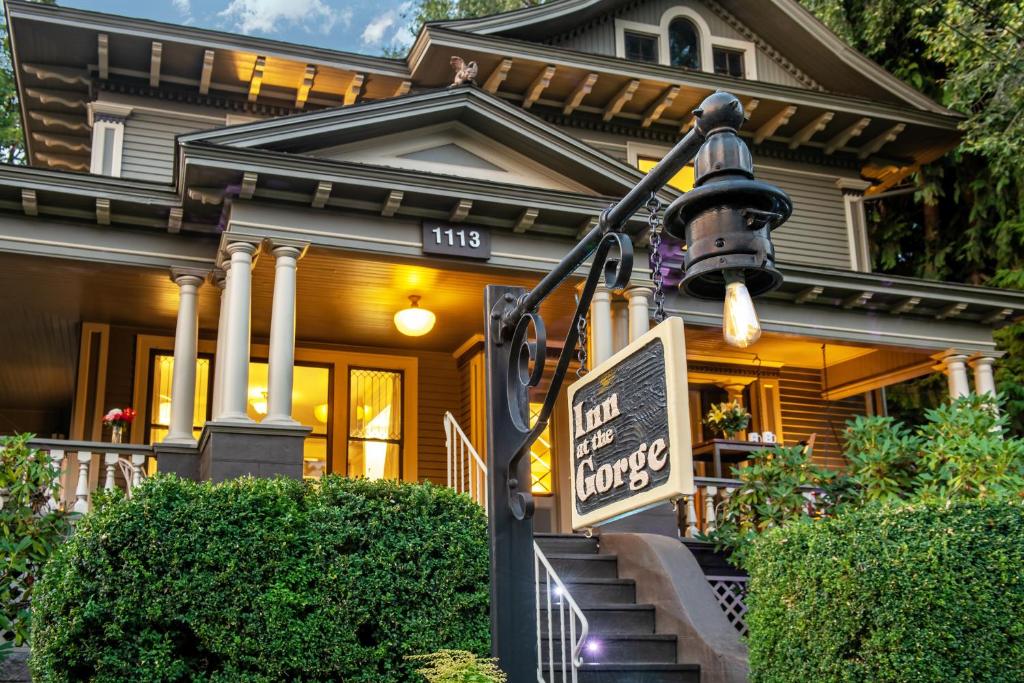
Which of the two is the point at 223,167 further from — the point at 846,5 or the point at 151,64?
the point at 846,5

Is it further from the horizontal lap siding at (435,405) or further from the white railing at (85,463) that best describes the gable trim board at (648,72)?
the white railing at (85,463)

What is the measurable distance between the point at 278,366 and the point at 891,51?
52.0 ft

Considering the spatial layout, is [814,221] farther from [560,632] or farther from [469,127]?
[560,632]

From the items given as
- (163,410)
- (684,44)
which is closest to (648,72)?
(684,44)

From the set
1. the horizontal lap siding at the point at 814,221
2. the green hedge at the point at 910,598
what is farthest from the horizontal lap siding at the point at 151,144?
the green hedge at the point at 910,598

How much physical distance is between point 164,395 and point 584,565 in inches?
243

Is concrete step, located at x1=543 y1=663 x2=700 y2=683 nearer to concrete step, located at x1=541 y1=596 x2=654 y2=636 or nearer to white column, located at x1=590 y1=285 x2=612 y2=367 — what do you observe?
concrete step, located at x1=541 y1=596 x2=654 y2=636

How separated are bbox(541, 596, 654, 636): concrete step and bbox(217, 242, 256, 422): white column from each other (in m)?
3.42

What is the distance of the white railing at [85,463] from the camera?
9.23 metres

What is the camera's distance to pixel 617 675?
25.2 feet

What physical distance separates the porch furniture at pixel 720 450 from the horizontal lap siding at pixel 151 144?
7.34 metres

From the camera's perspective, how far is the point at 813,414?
16.1m

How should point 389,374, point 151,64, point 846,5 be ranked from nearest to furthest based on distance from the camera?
point 151,64, point 389,374, point 846,5

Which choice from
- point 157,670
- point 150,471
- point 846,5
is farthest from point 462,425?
point 846,5
